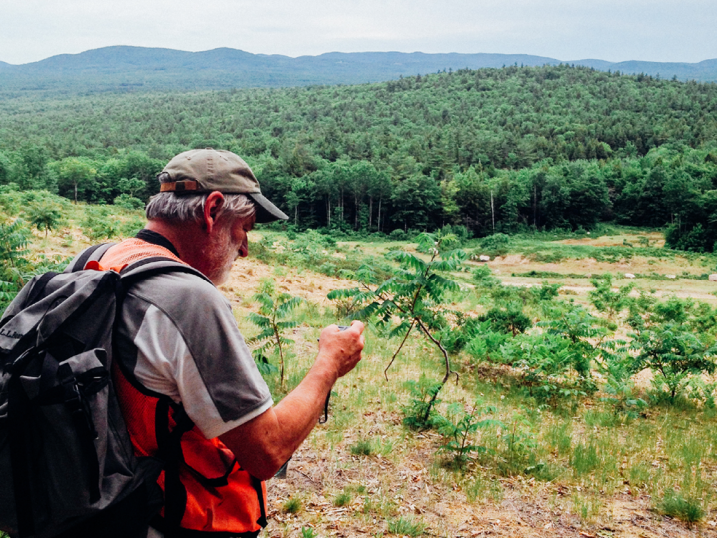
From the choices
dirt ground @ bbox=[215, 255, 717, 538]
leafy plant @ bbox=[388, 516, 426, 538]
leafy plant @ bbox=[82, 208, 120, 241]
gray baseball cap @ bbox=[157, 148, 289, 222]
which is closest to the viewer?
gray baseball cap @ bbox=[157, 148, 289, 222]

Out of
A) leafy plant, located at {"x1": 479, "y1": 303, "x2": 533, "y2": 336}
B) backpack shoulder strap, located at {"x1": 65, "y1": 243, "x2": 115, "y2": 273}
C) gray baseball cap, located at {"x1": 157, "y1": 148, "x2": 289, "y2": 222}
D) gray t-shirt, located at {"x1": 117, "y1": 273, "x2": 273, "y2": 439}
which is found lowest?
leafy plant, located at {"x1": 479, "y1": 303, "x2": 533, "y2": 336}

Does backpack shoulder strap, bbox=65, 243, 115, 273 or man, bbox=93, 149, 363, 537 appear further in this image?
backpack shoulder strap, bbox=65, 243, 115, 273

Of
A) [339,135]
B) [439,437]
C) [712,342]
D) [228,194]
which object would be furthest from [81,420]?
[339,135]

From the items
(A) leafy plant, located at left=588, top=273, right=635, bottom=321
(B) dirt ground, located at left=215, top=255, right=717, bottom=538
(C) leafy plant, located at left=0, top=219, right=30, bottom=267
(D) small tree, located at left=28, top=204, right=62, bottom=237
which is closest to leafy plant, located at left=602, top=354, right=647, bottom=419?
(B) dirt ground, located at left=215, top=255, right=717, bottom=538

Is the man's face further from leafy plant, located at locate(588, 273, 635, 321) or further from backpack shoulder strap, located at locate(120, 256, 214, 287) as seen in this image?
leafy plant, located at locate(588, 273, 635, 321)

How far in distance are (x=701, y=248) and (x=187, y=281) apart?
51811 millimetres

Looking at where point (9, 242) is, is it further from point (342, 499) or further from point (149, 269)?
point (149, 269)

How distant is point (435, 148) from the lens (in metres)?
84.4

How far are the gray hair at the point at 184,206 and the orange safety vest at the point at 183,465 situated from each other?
0.12m

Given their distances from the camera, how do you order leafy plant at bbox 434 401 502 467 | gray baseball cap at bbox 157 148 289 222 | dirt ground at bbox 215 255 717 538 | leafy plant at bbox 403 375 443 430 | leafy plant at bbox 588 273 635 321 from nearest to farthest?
gray baseball cap at bbox 157 148 289 222
dirt ground at bbox 215 255 717 538
leafy plant at bbox 434 401 502 467
leafy plant at bbox 403 375 443 430
leafy plant at bbox 588 273 635 321

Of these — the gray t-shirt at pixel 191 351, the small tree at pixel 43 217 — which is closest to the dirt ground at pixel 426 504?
the gray t-shirt at pixel 191 351

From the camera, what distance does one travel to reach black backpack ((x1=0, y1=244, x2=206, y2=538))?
124 centimetres

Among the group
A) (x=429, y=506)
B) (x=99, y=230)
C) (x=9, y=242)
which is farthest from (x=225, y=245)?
(x=99, y=230)

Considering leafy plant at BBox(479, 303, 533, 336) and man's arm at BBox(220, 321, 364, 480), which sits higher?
man's arm at BBox(220, 321, 364, 480)
